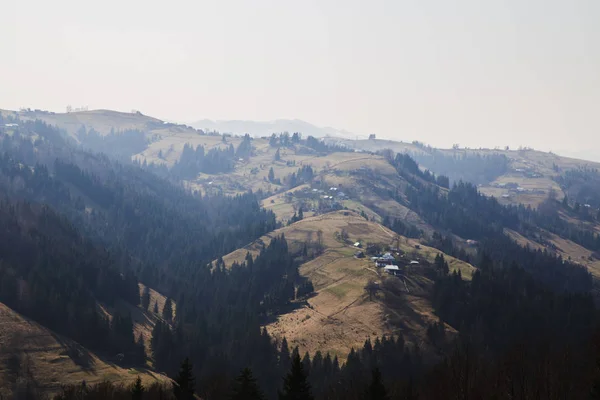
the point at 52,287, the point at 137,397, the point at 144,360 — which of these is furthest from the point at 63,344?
the point at 137,397

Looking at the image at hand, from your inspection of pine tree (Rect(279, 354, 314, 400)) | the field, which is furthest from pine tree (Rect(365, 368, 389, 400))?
the field

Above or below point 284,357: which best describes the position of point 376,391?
above

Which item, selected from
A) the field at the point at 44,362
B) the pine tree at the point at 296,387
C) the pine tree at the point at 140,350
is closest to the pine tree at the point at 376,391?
the pine tree at the point at 296,387

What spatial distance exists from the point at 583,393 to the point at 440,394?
24.2 meters

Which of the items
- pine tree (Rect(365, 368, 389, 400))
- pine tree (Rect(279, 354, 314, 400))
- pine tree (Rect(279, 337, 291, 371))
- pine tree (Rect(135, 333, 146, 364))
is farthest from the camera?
pine tree (Rect(135, 333, 146, 364))

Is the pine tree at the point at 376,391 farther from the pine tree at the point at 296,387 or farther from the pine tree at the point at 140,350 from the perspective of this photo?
the pine tree at the point at 140,350

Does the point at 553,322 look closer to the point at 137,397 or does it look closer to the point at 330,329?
the point at 330,329

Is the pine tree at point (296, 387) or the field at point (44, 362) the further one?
the field at point (44, 362)

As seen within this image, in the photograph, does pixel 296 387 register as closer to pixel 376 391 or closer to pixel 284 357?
pixel 376 391

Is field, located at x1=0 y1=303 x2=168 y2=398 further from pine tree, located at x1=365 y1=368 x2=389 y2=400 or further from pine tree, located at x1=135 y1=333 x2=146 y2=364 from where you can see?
pine tree, located at x1=365 y1=368 x2=389 y2=400

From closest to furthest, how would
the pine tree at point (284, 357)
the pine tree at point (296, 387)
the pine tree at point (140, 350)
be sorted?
the pine tree at point (296, 387)
the pine tree at point (284, 357)
the pine tree at point (140, 350)

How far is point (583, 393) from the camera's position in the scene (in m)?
82.4

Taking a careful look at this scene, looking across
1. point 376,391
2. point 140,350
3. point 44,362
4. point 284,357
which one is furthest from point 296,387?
point 140,350

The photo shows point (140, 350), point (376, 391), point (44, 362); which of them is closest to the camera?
point (376, 391)
